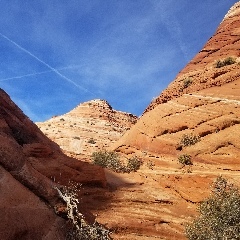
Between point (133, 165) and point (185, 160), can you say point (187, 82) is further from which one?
point (133, 165)

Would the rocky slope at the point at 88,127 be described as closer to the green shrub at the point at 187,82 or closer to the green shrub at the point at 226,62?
the green shrub at the point at 187,82

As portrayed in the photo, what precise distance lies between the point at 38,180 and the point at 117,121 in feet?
182

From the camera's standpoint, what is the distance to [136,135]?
26.0 m

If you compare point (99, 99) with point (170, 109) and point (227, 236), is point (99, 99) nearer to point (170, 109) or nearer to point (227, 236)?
point (170, 109)

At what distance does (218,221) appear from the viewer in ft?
37.0

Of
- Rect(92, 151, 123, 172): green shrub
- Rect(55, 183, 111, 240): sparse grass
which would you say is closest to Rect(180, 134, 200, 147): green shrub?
Rect(92, 151, 123, 172): green shrub

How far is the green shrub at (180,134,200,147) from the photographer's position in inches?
856

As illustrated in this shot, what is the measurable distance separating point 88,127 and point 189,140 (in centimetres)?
3283

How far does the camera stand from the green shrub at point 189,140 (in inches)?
856

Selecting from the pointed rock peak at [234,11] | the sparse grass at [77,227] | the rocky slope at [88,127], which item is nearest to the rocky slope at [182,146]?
the sparse grass at [77,227]

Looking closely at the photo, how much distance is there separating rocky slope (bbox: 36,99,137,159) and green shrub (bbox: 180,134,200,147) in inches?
545

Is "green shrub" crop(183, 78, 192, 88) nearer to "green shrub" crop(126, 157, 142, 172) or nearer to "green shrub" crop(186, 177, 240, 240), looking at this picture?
"green shrub" crop(126, 157, 142, 172)

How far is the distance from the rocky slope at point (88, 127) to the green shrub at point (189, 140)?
13833 mm

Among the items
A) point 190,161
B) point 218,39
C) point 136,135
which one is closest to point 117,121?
point 218,39
